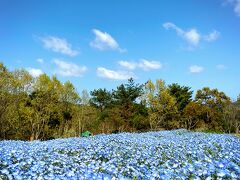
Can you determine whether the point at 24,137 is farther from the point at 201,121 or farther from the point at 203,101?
the point at 203,101

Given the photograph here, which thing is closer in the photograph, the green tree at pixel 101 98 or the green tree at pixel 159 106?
the green tree at pixel 159 106

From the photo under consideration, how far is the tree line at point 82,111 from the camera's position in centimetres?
3525

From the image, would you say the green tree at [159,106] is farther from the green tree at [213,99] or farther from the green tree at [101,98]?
the green tree at [101,98]

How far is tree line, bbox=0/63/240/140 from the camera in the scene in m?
35.2

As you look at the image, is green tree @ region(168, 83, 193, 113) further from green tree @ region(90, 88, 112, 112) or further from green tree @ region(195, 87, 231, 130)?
green tree @ region(90, 88, 112, 112)

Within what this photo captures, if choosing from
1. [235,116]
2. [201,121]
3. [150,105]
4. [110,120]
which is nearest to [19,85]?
[110,120]

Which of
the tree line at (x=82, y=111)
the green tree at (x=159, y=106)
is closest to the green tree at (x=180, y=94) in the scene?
the tree line at (x=82, y=111)

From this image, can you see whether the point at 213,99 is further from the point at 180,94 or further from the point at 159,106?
the point at 159,106

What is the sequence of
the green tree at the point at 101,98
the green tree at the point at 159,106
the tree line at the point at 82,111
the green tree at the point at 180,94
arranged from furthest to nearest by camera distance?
the green tree at the point at 101,98
the green tree at the point at 180,94
the green tree at the point at 159,106
the tree line at the point at 82,111

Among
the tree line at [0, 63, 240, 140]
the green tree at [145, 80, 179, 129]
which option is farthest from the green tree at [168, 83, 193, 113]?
the green tree at [145, 80, 179, 129]

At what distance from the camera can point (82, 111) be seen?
44.2m

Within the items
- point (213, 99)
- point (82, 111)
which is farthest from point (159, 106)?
point (213, 99)

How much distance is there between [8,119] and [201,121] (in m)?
25.6

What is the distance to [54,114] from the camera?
136 ft
